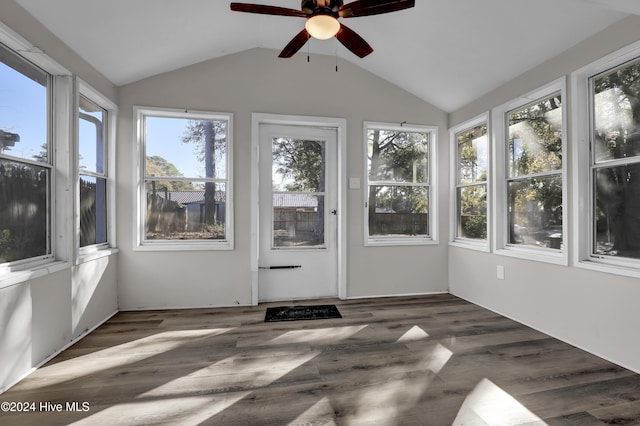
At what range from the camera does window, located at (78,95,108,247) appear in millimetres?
2814

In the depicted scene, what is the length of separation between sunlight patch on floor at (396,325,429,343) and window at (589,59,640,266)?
5.07 ft

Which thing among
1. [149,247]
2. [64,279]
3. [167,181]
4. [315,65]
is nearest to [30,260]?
[64,279]

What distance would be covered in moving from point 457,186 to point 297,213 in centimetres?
217

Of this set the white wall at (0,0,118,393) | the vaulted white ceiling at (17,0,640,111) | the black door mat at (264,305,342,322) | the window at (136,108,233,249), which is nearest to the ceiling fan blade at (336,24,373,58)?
the vaulted white ceiling at (17,0,640,111)

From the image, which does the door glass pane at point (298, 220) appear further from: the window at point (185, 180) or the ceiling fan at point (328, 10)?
the ceiling fan at point (328, 10)

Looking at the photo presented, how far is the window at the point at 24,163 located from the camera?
1984 millimetres

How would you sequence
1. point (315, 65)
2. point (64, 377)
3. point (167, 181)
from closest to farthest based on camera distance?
1. point (64, 377)
2. point (167, 181)
3. point (315, 65)

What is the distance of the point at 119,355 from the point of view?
92.0 inches

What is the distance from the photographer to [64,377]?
202 cm

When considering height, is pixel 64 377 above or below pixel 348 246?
below

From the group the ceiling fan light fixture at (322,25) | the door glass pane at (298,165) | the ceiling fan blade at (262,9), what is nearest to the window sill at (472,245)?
the door glass pane at (298,165)

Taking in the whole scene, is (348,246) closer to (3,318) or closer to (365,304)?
(365,304)

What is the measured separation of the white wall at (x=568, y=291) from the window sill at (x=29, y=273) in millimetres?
4103

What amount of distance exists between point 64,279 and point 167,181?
143cm
